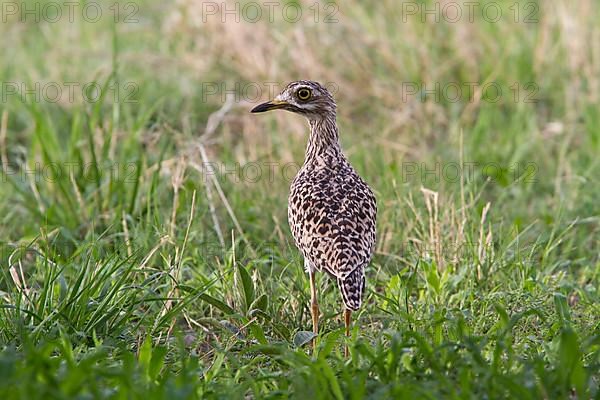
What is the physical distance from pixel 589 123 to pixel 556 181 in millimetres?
1107

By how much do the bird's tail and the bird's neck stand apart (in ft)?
3.34

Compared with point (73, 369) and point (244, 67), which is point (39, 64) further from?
point (73, 369)

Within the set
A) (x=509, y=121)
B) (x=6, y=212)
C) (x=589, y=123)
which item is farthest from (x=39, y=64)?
(x=589, y=123)

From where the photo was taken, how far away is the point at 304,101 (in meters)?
5.56

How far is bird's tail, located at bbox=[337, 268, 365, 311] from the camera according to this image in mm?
4543

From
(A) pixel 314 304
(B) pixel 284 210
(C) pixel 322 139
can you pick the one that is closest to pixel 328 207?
(A) pixel 314 304

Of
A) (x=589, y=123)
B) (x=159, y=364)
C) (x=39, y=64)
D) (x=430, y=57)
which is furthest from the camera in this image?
(x=39, y=64)

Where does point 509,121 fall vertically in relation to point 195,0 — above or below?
below

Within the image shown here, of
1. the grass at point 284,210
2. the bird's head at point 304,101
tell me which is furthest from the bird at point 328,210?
the grass at point 284,210

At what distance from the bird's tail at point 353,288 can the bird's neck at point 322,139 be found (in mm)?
1019

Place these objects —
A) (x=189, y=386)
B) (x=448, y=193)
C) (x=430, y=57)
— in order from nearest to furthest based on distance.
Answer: (x=189, y=386) < (x=448, y=193) < (x=430, y=57)

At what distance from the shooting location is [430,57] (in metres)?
8.46

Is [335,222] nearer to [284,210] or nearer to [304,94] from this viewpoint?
[304,94]

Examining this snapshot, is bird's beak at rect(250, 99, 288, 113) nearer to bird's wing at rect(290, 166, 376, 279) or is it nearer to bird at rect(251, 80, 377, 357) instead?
bird at rect(251, 80, 377, 357)
